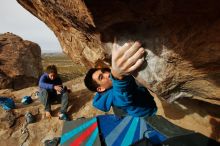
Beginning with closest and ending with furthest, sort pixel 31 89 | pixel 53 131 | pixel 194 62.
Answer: pixel 194 62 < pixel 53 131 < pixel 31 89

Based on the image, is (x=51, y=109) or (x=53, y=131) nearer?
(x=53, y=131)

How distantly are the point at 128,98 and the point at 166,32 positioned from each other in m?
1.05

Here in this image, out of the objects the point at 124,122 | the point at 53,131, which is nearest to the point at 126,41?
the point at 124,122

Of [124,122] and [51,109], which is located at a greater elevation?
[124,122]

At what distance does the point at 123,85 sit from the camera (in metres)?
3.32

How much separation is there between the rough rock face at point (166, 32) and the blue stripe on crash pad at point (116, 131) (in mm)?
1390

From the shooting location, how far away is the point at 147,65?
335 centimetres

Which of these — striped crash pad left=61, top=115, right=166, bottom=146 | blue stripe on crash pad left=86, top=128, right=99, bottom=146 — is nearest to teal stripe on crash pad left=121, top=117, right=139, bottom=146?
striped crash pad left=61, top=115, right=166, bottom=146

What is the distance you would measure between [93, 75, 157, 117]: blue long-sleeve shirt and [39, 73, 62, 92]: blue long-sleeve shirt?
5.44 meters

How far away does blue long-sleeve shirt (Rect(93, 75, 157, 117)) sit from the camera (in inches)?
134

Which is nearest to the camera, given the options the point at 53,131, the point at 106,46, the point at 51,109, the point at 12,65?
the point at 106,46

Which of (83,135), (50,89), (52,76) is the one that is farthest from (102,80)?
(50,89)

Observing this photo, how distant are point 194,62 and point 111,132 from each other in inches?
93.5

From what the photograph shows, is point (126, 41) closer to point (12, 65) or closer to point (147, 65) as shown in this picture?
point (147, 65)
